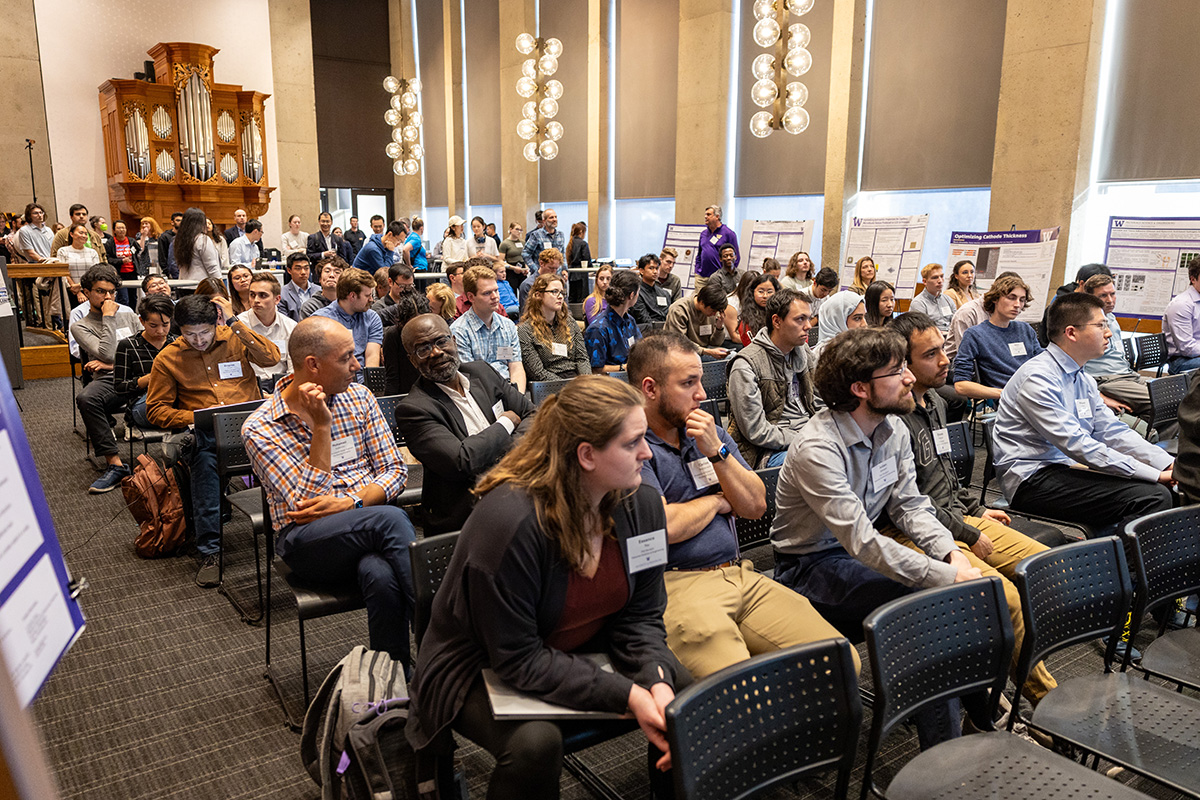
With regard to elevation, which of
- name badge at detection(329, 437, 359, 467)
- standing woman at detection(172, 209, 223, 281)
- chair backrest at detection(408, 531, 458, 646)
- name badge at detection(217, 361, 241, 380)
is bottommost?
chair backrest at detection(408, 531, 458, 646)

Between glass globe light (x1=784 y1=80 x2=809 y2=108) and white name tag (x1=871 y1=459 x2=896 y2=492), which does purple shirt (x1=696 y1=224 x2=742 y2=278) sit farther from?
white name tag (x1=871 y1=459 x2=896 y2=492)

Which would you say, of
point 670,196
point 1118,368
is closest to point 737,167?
point 670,196

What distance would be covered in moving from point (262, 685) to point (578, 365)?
308 centimetres

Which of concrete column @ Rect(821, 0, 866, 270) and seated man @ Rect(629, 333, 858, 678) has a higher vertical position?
concrete column @ Rect(821, 0, 866, 270)

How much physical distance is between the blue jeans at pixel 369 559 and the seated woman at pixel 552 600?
0.74 metres

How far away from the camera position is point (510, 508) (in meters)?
1.72

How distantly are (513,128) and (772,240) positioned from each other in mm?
7040

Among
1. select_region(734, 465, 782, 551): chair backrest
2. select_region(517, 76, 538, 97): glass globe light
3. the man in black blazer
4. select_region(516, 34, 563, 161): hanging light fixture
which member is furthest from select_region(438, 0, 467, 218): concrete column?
select_region(734, 465, 782, 551): chair backrest

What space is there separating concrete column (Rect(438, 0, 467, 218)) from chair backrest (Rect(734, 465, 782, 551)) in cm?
1620

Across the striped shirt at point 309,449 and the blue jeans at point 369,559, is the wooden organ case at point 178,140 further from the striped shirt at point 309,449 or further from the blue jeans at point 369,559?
the blue jeans at point 369,559

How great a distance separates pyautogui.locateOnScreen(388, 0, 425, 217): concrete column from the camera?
1853 centimetres

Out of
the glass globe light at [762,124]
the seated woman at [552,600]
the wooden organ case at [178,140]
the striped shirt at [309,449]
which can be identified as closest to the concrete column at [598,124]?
the wooden organ case at [178,140]

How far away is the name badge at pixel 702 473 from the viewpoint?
2.46 m

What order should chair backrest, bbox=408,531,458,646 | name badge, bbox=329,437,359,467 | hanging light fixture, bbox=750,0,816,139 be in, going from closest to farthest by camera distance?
chair backrest, bbox=408,531,458,646
name badge, bbox=329,437,359,467
hanging light fixture, bbox=750,0,816,139
